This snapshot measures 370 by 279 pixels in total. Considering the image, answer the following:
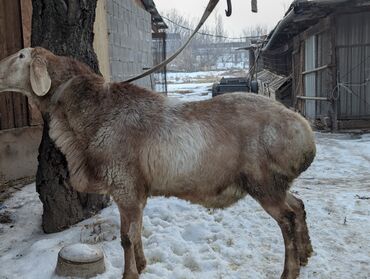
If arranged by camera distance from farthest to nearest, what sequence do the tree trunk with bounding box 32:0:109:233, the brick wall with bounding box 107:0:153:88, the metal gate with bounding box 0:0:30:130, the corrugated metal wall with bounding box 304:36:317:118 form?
1. the corrugated metal wall with bounding box 304:36:317:118
2. the brick wall with bounding box 107:0:153:88
3. the metal gate with bounding box 0:0:30:130
4. the tree trunk with bounding box 32:0:109:233

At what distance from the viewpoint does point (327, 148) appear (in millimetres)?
9078

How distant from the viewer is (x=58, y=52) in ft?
15.0

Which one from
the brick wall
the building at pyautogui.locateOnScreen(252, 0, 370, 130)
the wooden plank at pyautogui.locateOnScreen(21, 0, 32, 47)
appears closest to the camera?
the wooden plank at pyautogui.locateOnScreen(21, 0, 32, 47)

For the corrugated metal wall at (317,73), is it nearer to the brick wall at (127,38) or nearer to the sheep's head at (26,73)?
the brick wall at (127,38)

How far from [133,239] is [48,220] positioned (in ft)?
4.67

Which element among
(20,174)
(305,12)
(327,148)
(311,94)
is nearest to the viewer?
(20,174)

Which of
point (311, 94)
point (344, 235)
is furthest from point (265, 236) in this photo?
point (311, 94)

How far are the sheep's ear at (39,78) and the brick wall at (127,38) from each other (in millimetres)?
6069

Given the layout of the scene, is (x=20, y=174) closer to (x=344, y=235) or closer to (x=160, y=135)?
(x=160, y=135)

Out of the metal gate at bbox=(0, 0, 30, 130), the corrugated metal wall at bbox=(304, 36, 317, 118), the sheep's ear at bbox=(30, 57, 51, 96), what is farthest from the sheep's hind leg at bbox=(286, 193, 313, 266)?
the corrugated metal wall at bbox=(304, 36, 317, 118)

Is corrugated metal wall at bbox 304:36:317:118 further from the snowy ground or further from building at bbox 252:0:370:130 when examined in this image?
the snowy ground

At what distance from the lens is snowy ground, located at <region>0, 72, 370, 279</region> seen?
12.4ft

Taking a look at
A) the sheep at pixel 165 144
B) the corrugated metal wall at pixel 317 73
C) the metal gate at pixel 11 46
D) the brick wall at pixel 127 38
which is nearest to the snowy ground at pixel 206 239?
the sheep at pixel 165 144

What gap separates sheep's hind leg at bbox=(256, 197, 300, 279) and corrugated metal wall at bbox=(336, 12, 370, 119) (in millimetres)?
8270
